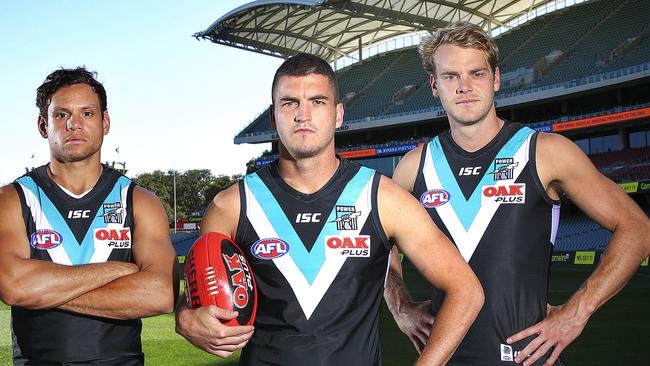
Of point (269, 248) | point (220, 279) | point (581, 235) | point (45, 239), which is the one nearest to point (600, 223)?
point (269, 248)

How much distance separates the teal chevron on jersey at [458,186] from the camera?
145 inches

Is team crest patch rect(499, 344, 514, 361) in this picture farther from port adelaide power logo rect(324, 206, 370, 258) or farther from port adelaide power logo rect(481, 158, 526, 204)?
port adelaide power logo rect(324, 206, 370, 258)

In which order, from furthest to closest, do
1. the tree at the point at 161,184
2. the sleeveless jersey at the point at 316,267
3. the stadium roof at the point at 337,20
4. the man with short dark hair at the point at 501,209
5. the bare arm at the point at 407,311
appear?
the tree at the point at 161,184 < the stadium roof at the point at 337,20 < the bare arm at the point at 407,311 < the man with short dark hair at the point at 501,209 < the sleeveless jersey at the point at 316,267

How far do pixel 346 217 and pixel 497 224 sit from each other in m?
0.96

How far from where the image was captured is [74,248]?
365 centimetres

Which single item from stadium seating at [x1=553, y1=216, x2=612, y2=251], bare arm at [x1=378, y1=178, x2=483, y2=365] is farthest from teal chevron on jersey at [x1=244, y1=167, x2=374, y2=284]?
stadium seating at [x1=553, y1=216, x2=612, y2=251]

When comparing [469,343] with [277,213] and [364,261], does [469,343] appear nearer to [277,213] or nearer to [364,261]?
[364,261]

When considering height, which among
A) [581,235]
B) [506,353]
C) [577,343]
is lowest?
[577,343]

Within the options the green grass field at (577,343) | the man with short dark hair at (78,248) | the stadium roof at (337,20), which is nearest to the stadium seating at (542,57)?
the stadium roof at (337,20)

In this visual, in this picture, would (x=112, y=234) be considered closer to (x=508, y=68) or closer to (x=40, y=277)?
(x=40, y=277)

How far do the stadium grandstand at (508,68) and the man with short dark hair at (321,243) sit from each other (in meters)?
26.6

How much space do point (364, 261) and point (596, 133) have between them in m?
39.4

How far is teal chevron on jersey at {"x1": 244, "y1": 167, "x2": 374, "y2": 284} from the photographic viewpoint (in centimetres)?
310

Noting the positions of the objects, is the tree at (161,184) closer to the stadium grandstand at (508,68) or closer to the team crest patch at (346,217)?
the stadium grandstand at (508,68)
